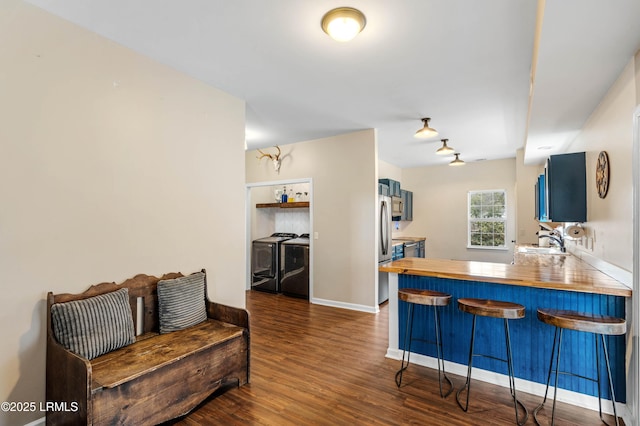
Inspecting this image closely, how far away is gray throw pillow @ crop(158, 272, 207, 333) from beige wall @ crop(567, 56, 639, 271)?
10.8 ft

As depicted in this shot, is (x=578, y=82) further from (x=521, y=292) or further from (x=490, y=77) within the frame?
(x=521, y=292)

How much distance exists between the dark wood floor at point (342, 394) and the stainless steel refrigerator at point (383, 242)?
1.39m

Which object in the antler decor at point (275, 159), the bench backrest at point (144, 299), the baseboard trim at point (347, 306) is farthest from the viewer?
the antler decor at point (275, 159)

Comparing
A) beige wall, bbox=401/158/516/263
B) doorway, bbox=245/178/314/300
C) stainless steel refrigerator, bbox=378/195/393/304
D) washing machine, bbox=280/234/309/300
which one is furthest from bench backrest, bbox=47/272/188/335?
beige wall, bbox=401/158/516/263

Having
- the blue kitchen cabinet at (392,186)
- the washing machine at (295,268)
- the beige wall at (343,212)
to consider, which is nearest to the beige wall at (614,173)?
the beige wall at (343,212)

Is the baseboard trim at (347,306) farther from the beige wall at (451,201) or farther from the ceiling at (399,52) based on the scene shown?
the beige wall at (451,201)

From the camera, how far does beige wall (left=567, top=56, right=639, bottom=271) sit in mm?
2045

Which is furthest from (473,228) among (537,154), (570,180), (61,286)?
(61,286)

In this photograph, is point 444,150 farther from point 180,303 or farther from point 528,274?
point 180,303

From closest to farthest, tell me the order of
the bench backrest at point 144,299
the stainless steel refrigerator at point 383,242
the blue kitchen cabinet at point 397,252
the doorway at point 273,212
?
1. the bench backrest at point 144,299
2. the stainless steel refrigerator at point 383,242
3. the blue kitchen cabinet at point 397,252
4. the doorway at point 273,212

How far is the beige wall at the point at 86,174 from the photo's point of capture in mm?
1884

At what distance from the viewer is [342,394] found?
239cm

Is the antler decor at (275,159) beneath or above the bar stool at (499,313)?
above

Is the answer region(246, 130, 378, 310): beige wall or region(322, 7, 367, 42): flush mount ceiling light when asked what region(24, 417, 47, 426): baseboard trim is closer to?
region(322, 7, 367, 42): flush mount ceiling light
